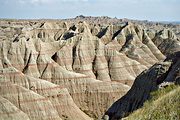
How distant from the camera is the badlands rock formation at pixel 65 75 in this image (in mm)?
61391

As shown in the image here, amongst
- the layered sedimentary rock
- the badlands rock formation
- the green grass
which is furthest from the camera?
the badlands rock formation

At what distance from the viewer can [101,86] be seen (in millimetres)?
77438

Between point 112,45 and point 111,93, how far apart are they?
4151 cm

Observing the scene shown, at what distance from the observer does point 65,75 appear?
7869 centimetres

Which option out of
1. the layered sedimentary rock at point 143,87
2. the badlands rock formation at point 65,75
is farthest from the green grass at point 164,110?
the badlands rock formation at point 65,75

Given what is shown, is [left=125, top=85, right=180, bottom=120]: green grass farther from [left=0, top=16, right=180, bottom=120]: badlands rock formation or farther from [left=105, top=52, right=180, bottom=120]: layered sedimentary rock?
[left=0, top=16, right=180, bottom=120]: badlands rock formation

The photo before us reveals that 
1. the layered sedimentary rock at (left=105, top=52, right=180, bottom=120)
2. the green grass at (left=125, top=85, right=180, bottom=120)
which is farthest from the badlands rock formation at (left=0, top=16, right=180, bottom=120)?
the green grass at (left=125, top=85, right=180, bottom=120)

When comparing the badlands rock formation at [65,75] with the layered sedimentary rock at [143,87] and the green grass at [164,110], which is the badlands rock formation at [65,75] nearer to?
the layered sedimentary rock at [143,87]

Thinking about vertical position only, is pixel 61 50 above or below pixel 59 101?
above

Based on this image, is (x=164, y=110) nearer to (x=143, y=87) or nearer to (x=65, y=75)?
(x=143, y=87)

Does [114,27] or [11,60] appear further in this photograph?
[114,27]

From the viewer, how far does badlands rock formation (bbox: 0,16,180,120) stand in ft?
201

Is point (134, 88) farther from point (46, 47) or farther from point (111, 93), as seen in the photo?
point (46, 47)

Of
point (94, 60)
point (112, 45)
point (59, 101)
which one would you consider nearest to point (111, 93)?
point (59, 101)
